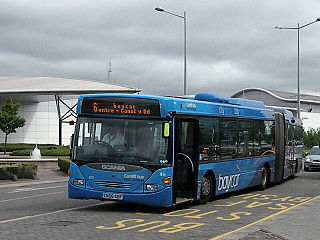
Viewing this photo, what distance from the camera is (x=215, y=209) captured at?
1440cm

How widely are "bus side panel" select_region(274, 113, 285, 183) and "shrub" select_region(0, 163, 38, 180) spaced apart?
11.2m

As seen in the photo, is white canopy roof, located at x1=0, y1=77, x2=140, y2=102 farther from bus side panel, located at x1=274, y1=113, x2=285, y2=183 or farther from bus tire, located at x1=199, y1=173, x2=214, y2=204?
bus tire, located at x1=199, y1=173, x2=214, y2=204

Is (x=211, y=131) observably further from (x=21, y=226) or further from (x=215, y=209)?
(x=21, y=226)

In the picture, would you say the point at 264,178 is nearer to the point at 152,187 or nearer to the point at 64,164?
the point at 152,187

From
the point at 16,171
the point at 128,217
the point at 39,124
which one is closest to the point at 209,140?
the point at 128,217

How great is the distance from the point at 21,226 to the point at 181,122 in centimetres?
455

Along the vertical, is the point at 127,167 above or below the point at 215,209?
above

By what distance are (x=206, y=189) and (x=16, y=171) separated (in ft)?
43.2

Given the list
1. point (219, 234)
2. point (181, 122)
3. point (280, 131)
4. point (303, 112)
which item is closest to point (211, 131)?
point (181, 122)

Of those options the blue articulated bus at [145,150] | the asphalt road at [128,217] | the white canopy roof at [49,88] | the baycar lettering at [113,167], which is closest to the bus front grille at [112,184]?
Result: the blue articulated bus at [145,150]

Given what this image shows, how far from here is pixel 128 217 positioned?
41.4 feet

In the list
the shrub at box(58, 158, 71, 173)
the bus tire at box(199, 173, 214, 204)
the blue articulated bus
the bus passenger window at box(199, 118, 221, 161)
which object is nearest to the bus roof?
the blue articulated bus

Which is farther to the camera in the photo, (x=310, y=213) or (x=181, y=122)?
(x=181, y=122)

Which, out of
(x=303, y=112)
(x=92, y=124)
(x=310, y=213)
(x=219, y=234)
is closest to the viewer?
(x=219, y=234)
